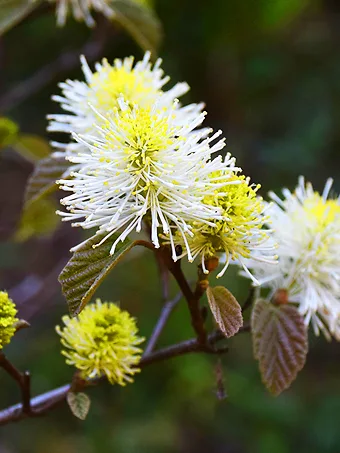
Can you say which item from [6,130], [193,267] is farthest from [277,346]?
[193,267]

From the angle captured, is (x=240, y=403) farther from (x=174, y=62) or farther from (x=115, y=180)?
(x=115, y=180)

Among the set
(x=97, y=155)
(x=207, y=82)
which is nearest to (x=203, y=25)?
(x=207, y=82)

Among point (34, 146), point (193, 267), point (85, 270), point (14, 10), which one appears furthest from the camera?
point (193, 267)

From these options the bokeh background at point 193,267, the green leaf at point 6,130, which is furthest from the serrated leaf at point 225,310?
the bokeh background at point 193,267

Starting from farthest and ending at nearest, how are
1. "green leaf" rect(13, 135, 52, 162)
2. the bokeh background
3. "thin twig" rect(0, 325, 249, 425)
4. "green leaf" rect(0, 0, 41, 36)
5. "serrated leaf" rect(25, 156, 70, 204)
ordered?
the bokeh background → "green leaf" rect(13, 135, 52, 162) → "green leaf" rect(0, 0, 41, 36) → "serrated leaf" rect(25, 156, 70, 204) → "thin twig" rect(0, 325, 249, 425)

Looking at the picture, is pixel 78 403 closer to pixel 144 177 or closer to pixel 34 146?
pixel 144 177

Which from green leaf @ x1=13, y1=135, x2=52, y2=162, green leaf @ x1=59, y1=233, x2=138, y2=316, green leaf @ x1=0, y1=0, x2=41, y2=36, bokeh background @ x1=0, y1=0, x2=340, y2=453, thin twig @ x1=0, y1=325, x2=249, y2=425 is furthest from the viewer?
bokeh background @ x1=0, y1=0, x2=340, y2=453

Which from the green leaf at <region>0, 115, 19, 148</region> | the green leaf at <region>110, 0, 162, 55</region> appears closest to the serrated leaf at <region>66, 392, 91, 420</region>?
the green leaf at <region>0, 115, 19, 148</region>

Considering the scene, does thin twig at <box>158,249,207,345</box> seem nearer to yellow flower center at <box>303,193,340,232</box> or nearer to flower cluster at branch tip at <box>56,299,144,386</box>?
flower cluster at branch tip at <box>56,299,144,386</box>
